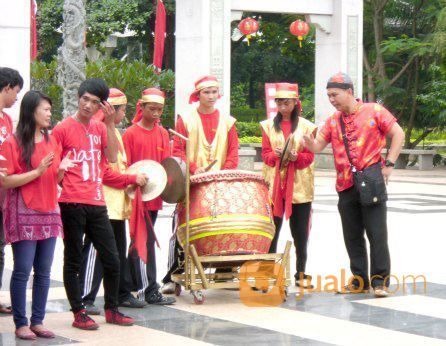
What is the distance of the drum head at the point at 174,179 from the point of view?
7.46 m

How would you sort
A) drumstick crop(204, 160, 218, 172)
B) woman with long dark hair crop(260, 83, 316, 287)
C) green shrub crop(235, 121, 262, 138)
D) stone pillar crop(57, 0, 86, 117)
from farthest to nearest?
1. green shrub crop(235, 121, 262, 138)
2. stone pillar crop(57, 0, 86, 117)
3. woman with long dark hair crop(260, 83, 316, 287)
4. drumstick crop(204, 160, 218, 172)

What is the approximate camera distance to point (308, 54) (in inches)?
1454

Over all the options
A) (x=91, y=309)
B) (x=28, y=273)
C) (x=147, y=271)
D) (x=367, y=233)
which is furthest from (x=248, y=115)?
(x=28, y=273)

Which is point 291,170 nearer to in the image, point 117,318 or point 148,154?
point 148,154

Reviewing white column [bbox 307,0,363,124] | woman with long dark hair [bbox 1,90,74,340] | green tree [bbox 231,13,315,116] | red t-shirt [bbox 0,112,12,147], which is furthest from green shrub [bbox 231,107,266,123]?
woman with long dark hair [bbox 1,90,74,340]

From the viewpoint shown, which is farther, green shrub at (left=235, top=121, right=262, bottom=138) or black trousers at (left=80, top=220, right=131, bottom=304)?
green shrub at (left=235, top=121, right=262, bottom=138)

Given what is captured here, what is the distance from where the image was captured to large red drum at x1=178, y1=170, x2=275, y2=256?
25.1 ft

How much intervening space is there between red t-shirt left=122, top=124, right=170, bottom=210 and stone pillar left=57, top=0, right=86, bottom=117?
34.1 feet

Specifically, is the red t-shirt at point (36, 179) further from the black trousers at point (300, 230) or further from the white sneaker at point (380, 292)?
the white sneaker at point (380, 292)

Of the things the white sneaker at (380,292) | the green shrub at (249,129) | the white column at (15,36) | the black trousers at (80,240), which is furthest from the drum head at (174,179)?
the green shrub at (249,129)

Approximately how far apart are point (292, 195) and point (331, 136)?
58cm

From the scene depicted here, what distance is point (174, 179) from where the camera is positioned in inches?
295

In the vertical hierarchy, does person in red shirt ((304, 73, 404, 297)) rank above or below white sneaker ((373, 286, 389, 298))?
above

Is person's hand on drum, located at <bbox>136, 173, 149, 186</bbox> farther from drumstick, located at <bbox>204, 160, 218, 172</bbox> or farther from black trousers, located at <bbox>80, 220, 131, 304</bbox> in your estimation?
drumstick, located at <bbox>204, 160, 218, 172</bbox>
